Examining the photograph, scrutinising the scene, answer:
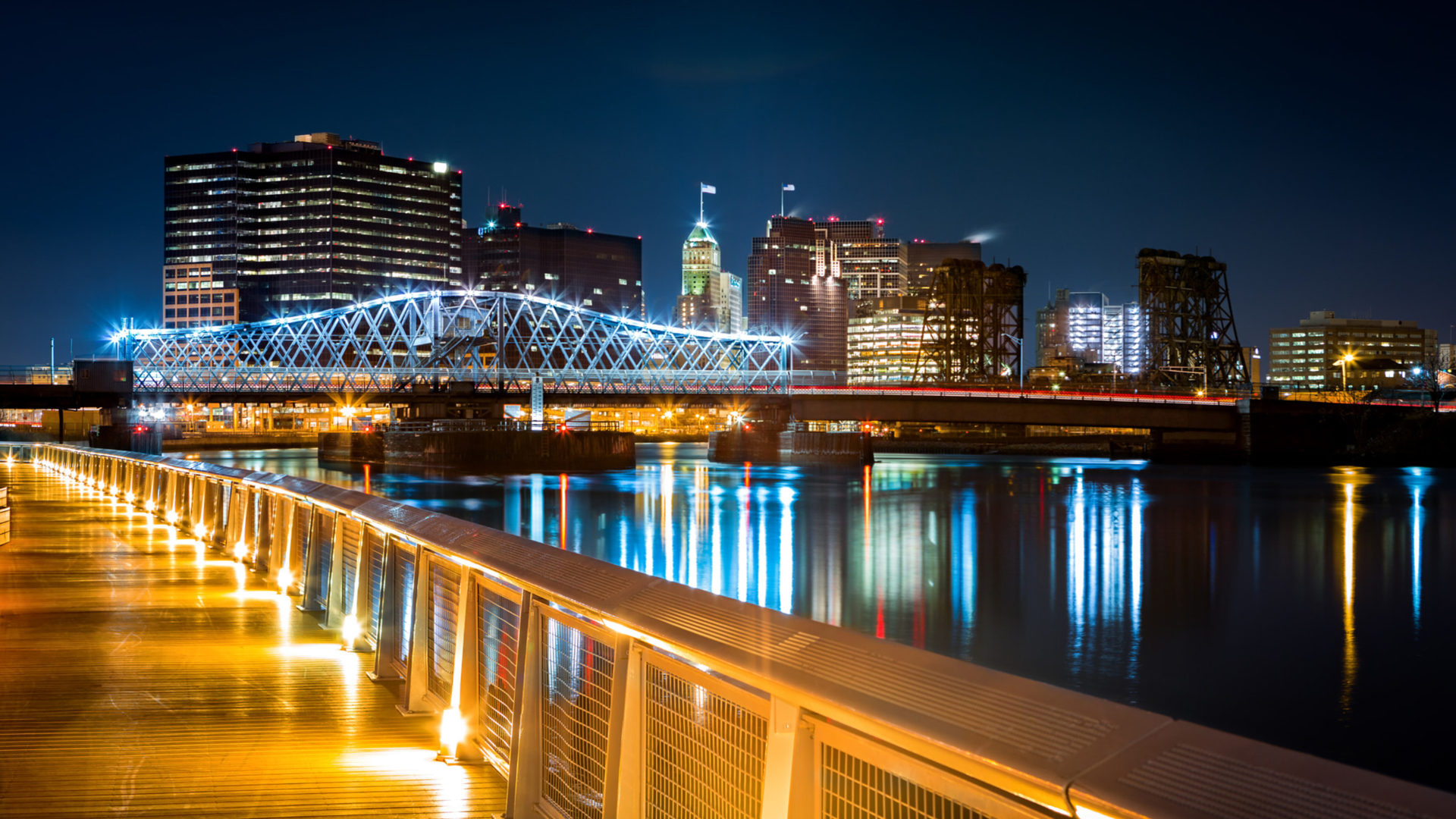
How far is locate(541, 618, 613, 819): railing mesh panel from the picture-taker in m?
5.21

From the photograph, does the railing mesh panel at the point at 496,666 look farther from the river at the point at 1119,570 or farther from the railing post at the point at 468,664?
the river at the point at 1119,570

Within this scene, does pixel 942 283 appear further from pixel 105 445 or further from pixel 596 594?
pixel 596 594

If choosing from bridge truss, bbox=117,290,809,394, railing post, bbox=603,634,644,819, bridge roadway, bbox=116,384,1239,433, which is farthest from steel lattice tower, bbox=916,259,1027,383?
railing post, bbox=603,634,644,819

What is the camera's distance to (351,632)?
9656 millimetres

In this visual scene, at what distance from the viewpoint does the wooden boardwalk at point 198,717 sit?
577cm

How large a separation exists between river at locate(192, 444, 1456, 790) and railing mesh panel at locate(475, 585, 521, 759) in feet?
38.6

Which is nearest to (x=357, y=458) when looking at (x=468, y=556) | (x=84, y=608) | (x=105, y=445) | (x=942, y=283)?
(x=105, y=445)

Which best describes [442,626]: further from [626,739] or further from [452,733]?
[626,739]

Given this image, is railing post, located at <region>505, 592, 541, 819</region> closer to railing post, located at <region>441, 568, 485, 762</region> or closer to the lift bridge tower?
railing post, located at <region>441, 568, 485, 762</region>

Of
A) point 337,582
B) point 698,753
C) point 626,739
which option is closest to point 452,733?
point 626,739

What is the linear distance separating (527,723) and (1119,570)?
3160 centimetres

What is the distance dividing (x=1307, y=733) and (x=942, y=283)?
10559 cm

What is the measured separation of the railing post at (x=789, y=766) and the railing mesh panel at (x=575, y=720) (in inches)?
61.8

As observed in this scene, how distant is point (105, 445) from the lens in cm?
7175
